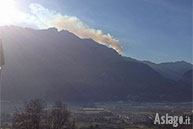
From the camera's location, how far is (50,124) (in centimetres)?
4603

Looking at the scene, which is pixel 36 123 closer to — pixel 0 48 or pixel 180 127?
pixel 0 48

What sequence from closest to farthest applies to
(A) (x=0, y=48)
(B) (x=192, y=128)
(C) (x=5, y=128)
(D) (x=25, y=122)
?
1. (A) (x=0, y=48)
2. (D) (x=25, y=122)
3. (B) (x=192, y=128)
4. (C) (x=5, y=128)

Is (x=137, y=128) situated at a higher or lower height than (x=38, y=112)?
lower

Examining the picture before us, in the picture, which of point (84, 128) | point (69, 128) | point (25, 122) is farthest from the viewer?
point (84, 128)

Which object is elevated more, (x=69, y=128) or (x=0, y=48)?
(x=0, y=48)

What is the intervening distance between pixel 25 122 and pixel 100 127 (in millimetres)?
65478

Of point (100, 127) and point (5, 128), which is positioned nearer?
point (5, 128)

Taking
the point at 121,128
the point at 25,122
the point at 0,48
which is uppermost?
the point at 0,48

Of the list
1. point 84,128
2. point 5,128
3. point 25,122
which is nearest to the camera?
point 25,122

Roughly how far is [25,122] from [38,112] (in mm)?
1877

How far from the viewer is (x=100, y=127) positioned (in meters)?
103

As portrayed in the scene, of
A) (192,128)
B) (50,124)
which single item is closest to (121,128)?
(192,128)

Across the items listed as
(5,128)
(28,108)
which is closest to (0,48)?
(28,108)

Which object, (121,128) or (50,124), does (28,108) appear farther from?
(121,128)
